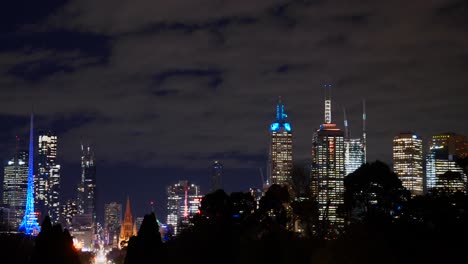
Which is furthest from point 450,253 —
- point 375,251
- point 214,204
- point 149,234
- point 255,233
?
point 214,204

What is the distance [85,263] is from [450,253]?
110703 mm

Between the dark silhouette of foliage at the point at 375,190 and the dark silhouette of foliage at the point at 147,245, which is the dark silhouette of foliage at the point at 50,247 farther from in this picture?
the dark silhouette of foliage at the point at 375,190

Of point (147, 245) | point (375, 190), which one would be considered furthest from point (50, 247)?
point (375, 190)

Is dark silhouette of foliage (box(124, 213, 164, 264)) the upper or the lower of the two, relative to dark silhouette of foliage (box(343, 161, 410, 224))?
lower

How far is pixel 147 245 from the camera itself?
46.4 meters

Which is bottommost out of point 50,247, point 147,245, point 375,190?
point 50,247

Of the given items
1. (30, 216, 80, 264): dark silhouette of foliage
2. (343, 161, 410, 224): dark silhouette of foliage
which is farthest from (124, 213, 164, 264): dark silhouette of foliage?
(343, 161, 410, 224): dark silhouette of foliage

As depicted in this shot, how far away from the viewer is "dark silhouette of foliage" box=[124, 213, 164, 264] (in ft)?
151

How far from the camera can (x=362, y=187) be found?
3300 inches

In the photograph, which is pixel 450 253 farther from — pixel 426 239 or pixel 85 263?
pixel 85 263

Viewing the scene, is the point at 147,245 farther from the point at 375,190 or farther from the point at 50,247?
the point at 375,190

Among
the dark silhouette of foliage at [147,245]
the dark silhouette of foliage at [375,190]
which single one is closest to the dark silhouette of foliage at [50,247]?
the dark silhouette of foliage at [147,245]

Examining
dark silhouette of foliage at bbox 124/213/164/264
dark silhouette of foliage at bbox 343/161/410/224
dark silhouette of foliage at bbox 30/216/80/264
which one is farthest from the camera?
dark silhouette of foliage at bbox 343/161/410/224

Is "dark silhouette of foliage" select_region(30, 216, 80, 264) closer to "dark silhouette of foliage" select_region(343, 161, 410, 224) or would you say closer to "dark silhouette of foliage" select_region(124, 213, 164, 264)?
"dark silhouette of foliage" select_region(124, 213, 164, 264)
